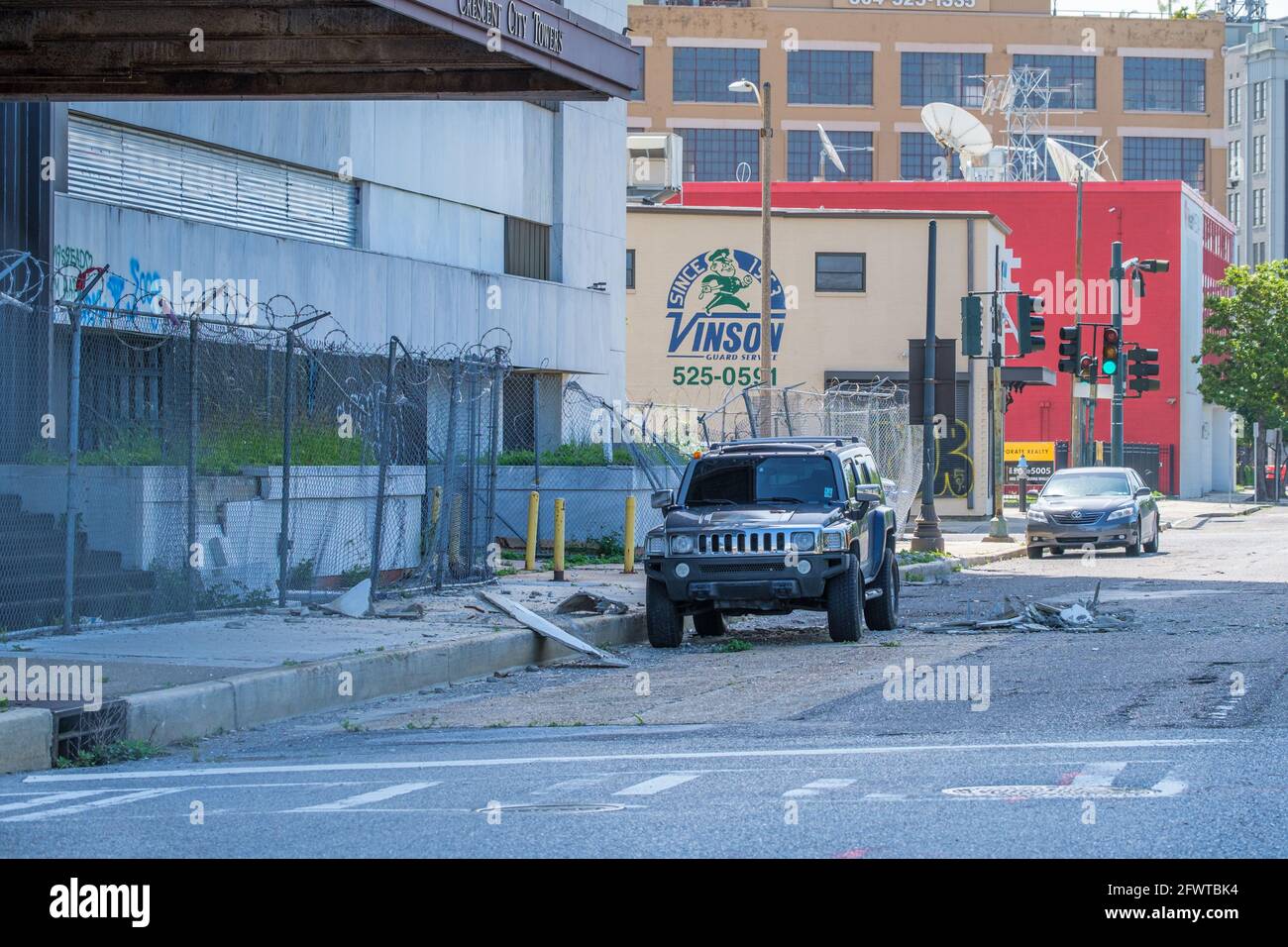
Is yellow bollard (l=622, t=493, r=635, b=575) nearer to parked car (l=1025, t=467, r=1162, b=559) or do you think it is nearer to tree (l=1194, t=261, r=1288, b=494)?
parked car (l=1025, t=467, r=1162, b=559)

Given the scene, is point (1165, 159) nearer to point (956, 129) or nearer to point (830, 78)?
point (830, 78)

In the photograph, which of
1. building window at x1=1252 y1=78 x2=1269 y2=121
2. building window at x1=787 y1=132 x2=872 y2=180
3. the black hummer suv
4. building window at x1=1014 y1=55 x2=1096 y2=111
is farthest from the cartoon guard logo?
building window at x1=1252 y1=78 x2=1269 y2=121

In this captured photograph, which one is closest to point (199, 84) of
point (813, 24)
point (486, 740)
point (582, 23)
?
point (582, 23)

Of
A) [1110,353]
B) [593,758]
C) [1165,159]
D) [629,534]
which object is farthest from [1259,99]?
[593,758]

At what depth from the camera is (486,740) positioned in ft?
34.6

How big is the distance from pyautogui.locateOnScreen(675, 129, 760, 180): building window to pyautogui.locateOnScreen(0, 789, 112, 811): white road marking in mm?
74552

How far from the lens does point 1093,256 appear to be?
2505 inches

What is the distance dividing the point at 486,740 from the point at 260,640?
3.94 meters

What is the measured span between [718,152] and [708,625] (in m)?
66.8

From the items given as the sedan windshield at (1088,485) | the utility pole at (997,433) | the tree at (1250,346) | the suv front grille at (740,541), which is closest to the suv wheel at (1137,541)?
the sedan windshield at (1088,485)

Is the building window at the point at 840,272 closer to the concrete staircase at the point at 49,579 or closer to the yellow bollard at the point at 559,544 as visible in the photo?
the yellow bollard at the point at 559,544

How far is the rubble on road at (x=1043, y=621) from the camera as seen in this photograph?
1695cm

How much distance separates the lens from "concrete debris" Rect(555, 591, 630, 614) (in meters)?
17.2

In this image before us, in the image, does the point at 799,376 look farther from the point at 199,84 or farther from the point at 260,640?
the point at 260,640
